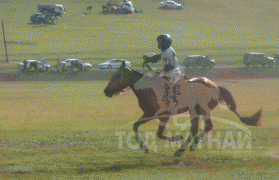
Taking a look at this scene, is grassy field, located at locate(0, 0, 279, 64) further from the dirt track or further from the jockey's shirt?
the jockey's shirt

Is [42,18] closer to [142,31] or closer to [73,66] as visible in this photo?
[142,31]

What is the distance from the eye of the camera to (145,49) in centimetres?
4953

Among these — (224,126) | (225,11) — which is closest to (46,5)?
(225,11)

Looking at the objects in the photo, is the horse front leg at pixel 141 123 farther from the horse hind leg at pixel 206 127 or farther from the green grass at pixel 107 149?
the horse hind leg at pixel 206 127

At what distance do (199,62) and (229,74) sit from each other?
403cm

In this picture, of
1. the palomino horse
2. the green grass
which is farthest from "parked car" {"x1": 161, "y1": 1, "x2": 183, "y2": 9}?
the palomino horse

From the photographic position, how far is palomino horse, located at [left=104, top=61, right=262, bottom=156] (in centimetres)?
940

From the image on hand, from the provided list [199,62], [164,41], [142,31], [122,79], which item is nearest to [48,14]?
[142,31]

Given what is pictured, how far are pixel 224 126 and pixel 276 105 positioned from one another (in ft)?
18.1

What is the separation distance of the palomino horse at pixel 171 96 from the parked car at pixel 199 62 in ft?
97.7

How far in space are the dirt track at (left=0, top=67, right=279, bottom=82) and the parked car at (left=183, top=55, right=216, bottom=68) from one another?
1.32m

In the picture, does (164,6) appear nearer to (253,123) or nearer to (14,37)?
(14,37)

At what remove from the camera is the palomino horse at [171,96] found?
9398mm

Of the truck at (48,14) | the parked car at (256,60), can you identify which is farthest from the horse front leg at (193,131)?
the truck at (48,14)
